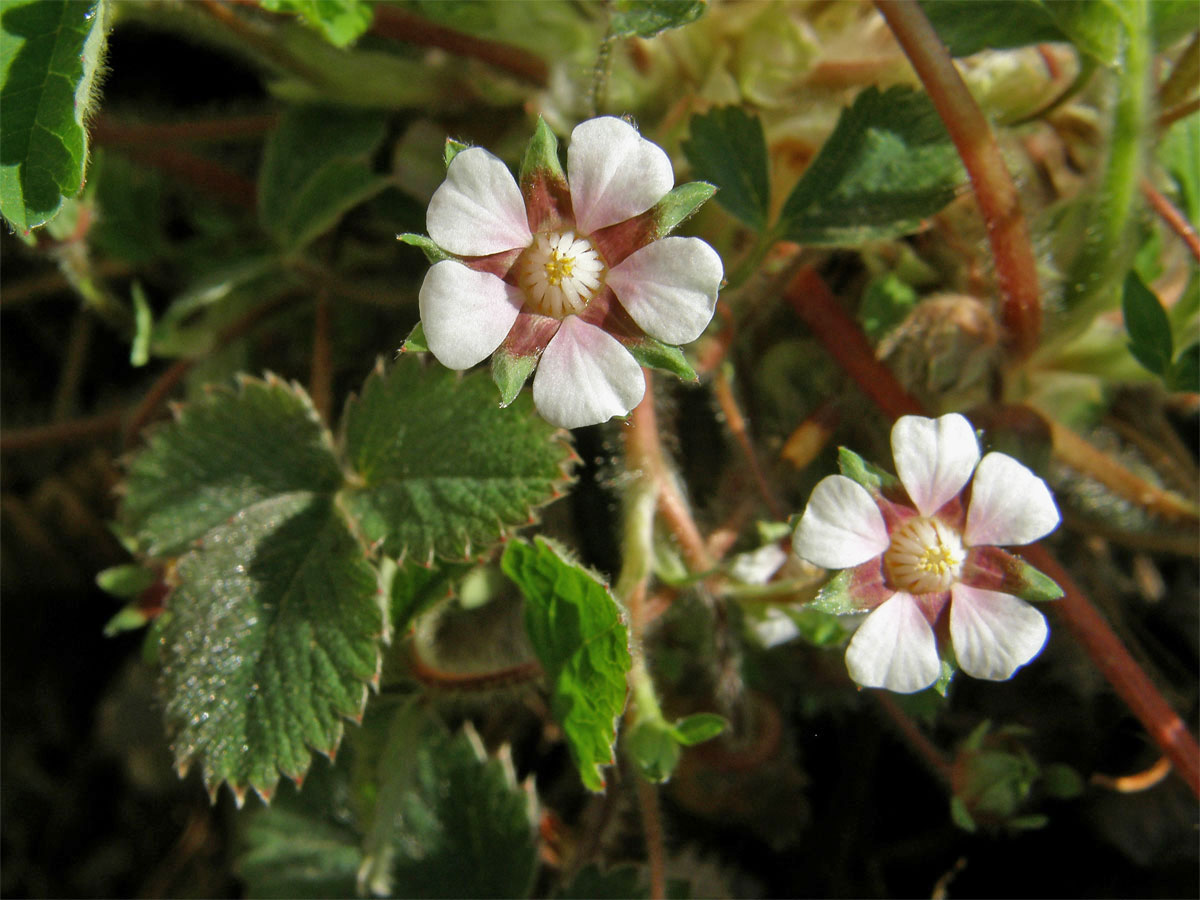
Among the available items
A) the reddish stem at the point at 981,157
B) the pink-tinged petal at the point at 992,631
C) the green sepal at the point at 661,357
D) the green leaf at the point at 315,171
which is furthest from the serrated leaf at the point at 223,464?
the reddish stem at the point at 981,157

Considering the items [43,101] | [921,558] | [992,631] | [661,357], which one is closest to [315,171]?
[43,101]

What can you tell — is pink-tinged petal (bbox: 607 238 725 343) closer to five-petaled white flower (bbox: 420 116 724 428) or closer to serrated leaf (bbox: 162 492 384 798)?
five-petaled white flower (bbox: 420 116 724 428)

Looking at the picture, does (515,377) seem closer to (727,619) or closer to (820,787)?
(727,619)

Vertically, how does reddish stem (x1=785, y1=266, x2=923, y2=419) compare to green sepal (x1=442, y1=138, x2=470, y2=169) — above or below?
below

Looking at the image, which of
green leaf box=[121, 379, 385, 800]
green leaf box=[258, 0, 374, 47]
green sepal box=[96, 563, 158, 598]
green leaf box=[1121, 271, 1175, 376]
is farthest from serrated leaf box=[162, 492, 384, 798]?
green leaf box=[1121, 271, 1175, 376]

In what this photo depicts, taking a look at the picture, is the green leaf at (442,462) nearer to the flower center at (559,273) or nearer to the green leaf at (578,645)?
the green leaf at (578,645)

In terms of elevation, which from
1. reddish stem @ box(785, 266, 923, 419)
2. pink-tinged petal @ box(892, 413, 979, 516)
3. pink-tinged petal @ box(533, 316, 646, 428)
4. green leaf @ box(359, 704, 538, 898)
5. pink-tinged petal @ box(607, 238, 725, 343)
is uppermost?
pink-tinged petal @ box(607, 238, 725, 343)
